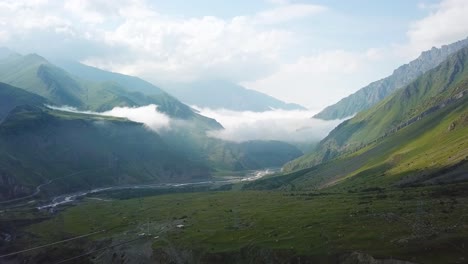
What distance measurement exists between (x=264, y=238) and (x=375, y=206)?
44.0 metres

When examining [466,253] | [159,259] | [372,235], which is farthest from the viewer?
[159,259]

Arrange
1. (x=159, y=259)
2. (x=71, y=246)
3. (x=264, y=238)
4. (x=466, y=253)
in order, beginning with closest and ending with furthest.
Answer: (x=466, y=253)
(x=264, y=238)
(x=159, y=259)
(x=71, y=246)

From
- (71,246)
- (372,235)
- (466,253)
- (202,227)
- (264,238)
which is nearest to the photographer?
(466,253)

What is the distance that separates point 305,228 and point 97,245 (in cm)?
9059

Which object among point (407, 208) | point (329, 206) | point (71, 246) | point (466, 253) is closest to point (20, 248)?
point (71, 246)

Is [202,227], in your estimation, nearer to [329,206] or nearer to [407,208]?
[329,206]

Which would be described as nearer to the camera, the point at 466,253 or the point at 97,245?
the point at 466,253

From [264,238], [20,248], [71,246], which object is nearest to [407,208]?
[264,238]

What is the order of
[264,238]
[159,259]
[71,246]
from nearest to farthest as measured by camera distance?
[264,238]
[159,259]
[71,246]

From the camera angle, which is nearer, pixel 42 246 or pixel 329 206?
pixel 329 206

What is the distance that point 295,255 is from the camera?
4434 inches

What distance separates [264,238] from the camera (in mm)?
135000

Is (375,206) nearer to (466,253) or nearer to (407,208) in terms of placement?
(407,208)

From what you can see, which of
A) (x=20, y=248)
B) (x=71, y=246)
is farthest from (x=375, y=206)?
(x=20, y=248)
